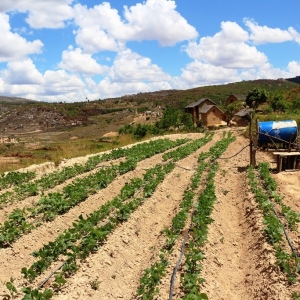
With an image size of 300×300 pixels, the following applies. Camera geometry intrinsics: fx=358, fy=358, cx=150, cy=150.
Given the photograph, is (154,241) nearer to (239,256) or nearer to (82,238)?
(82,238)

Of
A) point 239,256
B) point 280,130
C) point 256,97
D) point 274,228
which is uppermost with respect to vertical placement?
point 256,97

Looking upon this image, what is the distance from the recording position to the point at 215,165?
16219 millimetres

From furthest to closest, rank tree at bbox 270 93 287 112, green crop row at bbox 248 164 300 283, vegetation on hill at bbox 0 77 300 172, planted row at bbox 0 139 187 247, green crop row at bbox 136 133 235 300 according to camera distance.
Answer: tree at bbox 270 93 287 112
vegetation on hill at bbox 0 77 300 172
planted row at bbox 0 139 187 247
green crop row at bbox 248 164 300 283
green crop row at bbox 136 133 235 300

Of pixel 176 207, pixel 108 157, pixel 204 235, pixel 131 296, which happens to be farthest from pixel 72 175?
pixel 131 296

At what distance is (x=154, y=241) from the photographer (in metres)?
8.37

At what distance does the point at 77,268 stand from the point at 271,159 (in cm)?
1379

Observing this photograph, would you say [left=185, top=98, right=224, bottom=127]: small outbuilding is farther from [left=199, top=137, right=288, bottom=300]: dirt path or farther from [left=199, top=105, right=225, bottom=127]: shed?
[left=199, top=137, right=288, bottom=300]: dirt path

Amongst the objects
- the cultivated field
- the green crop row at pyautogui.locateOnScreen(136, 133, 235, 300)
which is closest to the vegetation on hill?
the cultivated field

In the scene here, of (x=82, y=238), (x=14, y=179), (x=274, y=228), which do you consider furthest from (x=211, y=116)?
(x=82, y=238)

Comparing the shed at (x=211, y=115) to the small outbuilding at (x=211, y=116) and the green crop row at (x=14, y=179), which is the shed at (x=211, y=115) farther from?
the green crop row at (x=14, y=179)

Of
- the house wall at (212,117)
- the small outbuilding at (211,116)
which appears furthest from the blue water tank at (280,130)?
the house wall at (212,117)

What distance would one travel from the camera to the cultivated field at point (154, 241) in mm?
6074

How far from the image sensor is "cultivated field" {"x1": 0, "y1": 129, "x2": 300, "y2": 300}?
6074mm

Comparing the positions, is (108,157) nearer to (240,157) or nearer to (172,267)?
(240,157)
